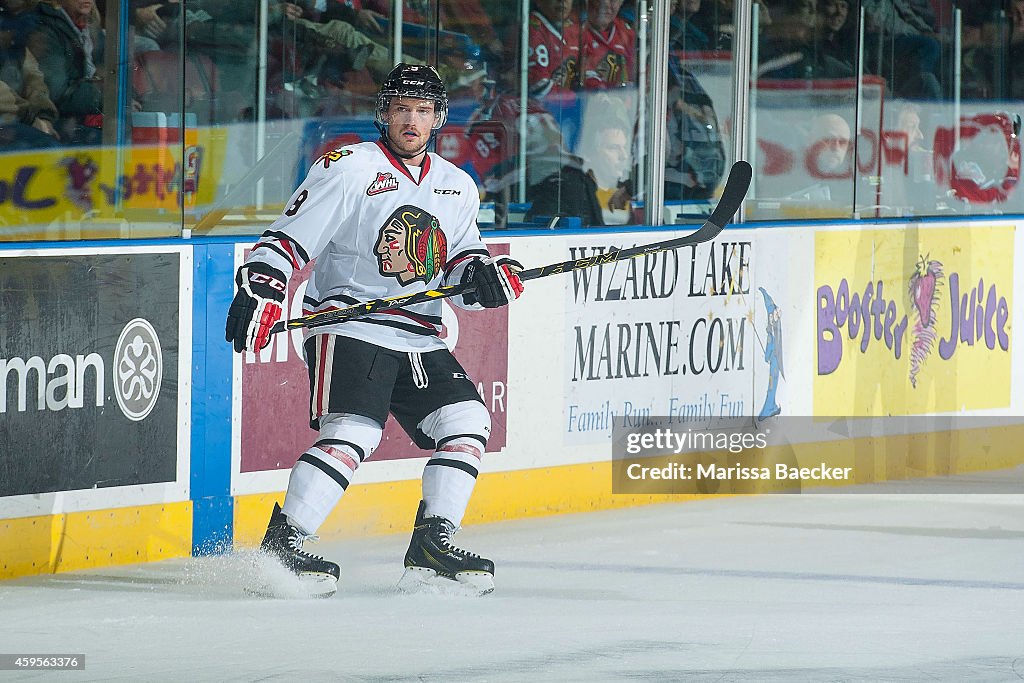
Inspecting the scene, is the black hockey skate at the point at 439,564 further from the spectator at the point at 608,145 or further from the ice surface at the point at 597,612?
the spectator at the point at 608,145

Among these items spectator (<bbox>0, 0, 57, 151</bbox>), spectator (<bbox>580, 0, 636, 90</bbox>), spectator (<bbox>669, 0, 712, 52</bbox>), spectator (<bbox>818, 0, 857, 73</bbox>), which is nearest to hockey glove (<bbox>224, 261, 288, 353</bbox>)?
spectator (<bbox>0, 0, 57, 151</bbox>)

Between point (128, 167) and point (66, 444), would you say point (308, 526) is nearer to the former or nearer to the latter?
point (66, 444)

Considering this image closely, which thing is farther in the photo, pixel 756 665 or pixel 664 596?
pixel 664 596

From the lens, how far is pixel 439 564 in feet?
14.9

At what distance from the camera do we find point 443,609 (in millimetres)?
4348

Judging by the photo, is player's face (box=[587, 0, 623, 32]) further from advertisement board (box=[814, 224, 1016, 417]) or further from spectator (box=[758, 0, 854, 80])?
advertisement board (box=[814, 224, 1016, 417])

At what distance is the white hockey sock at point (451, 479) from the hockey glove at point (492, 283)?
0.37 meters

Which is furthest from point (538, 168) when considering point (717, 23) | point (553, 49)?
point (717, 23)

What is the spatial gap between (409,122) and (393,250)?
327 millimetres

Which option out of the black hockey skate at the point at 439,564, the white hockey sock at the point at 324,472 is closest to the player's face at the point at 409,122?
the white hockey sock at the point at 324,472

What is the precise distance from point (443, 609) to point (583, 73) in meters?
2.79

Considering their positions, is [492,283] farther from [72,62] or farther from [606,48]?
[606,48]

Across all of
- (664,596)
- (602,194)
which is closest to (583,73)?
(602,194)
